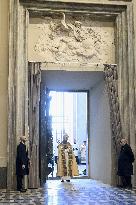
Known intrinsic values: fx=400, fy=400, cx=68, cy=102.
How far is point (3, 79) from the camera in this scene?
1048 cm

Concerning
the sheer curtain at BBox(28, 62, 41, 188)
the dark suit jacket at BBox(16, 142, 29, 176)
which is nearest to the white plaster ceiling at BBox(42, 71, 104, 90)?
the sheer curtain at BBox(28, 62, 41, 188)

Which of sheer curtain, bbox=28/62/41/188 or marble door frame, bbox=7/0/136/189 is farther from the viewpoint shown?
sheer curtain, bbox=28/62/41/188

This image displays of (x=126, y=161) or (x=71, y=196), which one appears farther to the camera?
(x=126, y=161)

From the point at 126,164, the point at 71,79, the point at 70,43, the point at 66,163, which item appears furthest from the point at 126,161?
the point at 70,43

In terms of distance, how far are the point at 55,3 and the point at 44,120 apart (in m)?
3.34

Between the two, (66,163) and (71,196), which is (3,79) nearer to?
(66,163)

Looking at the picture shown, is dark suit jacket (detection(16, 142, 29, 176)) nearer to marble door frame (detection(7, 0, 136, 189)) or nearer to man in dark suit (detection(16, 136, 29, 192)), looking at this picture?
man in dark suit (detection(16, 136, 29, 192))

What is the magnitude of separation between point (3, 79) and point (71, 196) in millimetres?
3763

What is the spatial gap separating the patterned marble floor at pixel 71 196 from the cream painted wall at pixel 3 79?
121 cm

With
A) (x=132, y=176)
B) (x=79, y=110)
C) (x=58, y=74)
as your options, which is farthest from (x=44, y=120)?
(x=79, y=110)

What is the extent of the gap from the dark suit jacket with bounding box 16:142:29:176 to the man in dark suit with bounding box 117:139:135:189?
2.43 m

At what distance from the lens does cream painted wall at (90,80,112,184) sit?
38.0 feet

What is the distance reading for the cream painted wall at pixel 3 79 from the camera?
10.3 metres

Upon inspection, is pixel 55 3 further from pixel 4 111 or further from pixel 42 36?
pixel 4 111
